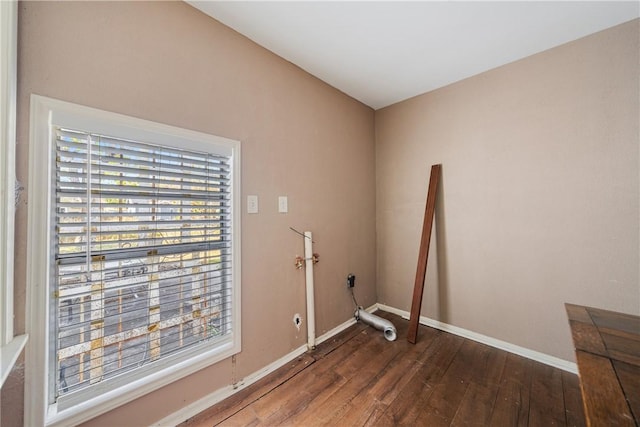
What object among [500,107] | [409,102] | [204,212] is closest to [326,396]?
[204,212]

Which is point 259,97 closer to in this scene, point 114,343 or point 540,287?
point 114,343

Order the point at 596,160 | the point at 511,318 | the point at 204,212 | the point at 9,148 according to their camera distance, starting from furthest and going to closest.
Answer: the point at 511,318 → the point at 596,160 → the point at 204,212 → the point at 9,148

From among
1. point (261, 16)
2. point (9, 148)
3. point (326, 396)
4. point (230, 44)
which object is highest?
Result: point (261, 16)

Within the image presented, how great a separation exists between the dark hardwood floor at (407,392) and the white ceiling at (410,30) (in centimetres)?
247

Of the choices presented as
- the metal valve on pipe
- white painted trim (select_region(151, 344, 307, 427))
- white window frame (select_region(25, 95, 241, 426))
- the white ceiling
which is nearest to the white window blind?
white window frame (select_region(25, 95, 241, 426))

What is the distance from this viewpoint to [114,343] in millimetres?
1176

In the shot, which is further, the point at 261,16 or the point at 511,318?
the point at 511,318

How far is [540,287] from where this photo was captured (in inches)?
73.2

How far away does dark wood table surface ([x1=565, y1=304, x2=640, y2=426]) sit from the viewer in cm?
59

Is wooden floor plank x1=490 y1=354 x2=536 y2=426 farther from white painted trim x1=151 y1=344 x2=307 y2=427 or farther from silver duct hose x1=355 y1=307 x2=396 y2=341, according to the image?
white painted trim x1=151 y1=344 x2=307 y2=427

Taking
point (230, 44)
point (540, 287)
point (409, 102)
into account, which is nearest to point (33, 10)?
point (230, 44)

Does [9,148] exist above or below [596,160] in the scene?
below

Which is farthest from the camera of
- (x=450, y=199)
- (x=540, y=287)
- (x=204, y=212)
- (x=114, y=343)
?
(x=450, y=199)

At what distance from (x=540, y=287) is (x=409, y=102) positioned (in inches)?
83.7
